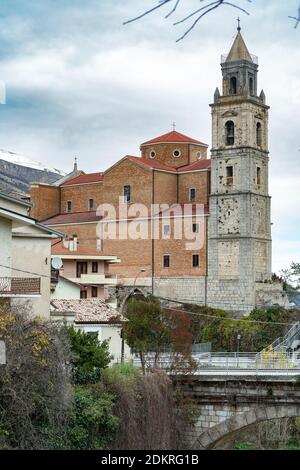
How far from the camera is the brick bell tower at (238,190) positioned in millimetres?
63594

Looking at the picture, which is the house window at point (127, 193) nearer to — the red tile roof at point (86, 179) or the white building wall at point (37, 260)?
the red tile roof at point (86, 179)

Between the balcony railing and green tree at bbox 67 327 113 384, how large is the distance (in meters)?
1.42

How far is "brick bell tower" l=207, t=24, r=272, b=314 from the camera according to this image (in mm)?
63594

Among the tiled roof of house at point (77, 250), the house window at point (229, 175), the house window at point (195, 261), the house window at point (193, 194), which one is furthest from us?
the house window at point (193, 194)

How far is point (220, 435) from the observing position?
99.8 ft

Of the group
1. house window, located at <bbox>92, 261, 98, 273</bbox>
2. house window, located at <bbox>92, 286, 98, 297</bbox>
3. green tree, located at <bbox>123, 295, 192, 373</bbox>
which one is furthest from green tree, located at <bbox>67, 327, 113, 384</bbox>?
house window, located at <bbox>92, 261, 98, 273</bbox>

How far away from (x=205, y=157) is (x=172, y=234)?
41.8ft

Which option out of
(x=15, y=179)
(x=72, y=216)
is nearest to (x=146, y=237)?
(x=72, y=216)

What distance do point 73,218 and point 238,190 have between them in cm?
1430

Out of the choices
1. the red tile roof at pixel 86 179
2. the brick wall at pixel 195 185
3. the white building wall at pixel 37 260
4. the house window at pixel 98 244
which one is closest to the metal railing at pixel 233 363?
the white building wall at pixel 37 260

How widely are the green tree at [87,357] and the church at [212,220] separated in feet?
107

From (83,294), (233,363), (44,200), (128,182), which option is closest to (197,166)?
(128,182)

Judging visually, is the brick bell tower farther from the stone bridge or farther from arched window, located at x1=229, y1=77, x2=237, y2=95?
the stone bridge

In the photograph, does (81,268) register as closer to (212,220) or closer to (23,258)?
(212,220)
